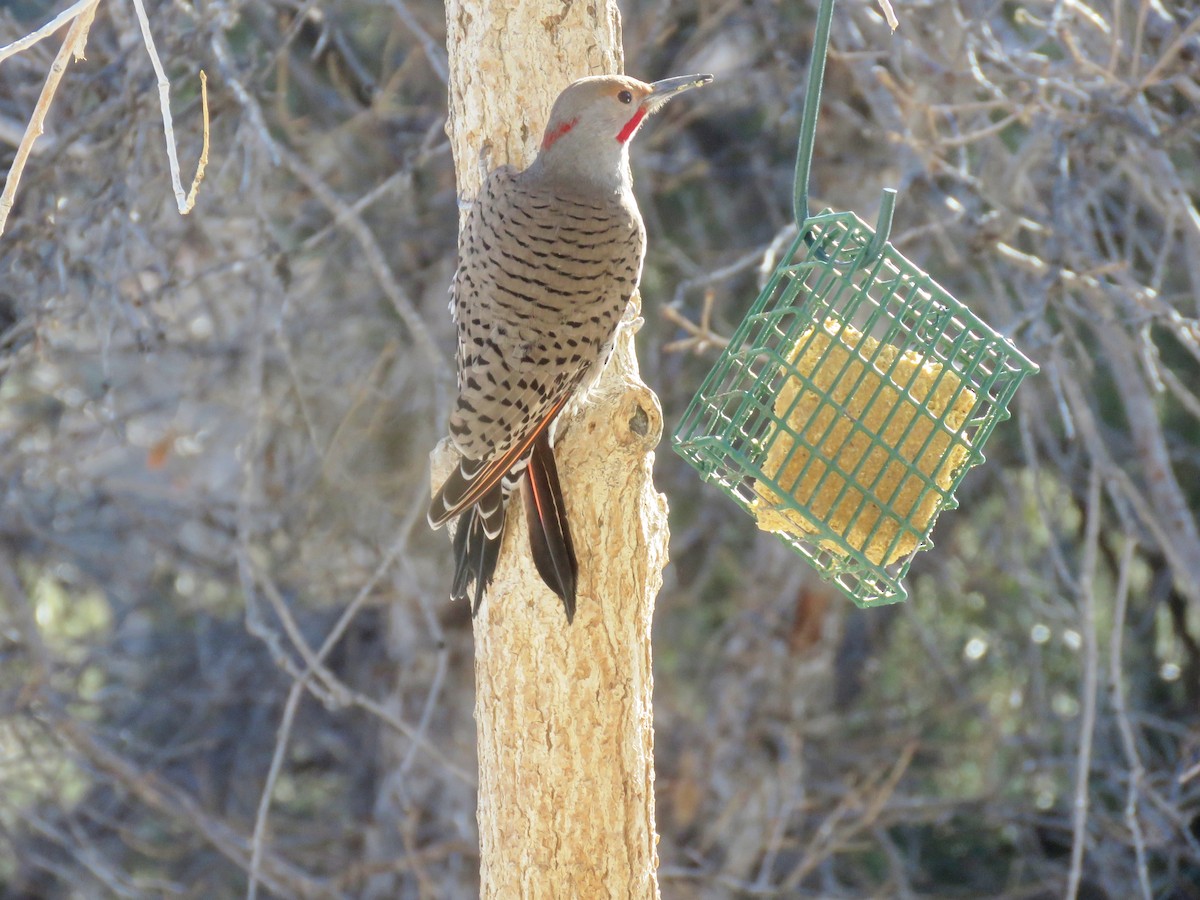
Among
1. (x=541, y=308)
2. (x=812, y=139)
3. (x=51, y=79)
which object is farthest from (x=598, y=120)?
(x=51, y=79)

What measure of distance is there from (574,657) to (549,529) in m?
0.23

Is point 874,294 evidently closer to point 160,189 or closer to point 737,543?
point 737,543

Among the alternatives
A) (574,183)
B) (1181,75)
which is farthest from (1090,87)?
(574,183)

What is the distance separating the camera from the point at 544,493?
258 centimetres

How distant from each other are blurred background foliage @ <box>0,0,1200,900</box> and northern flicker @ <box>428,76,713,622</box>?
108 centimetres

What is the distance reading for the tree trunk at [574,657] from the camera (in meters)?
2.51

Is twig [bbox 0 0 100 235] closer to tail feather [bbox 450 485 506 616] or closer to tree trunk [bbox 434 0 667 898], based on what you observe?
tree trunk [bbox 434 0 667 898]

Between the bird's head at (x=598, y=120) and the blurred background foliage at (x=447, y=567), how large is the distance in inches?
44.6

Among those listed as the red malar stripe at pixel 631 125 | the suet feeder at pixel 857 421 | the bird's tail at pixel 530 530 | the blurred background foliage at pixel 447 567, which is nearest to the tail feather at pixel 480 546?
the bird's tail at pixel 530 530

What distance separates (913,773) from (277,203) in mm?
3235

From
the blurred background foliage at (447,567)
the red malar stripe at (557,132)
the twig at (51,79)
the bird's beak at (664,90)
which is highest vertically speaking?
the twig at (51,79)

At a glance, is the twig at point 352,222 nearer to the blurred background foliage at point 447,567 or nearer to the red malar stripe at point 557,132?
the blurred background foliage at point 447,567

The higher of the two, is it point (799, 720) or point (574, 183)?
point (574, 183)

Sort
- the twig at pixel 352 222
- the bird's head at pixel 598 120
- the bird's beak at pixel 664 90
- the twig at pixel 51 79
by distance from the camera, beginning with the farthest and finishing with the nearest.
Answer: the twig at pixel 352 222 → the bird's beak at pixel 664 90 → the bird's head at pixel 598 120 → the twig at pixel 51 79
